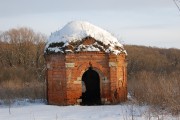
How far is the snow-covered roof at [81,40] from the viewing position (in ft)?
53.3

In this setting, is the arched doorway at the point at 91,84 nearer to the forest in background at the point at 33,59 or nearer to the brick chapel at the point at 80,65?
the brick chapel at the point at 80,65

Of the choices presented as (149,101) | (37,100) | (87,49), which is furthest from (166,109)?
(37,100)

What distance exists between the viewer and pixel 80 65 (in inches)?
634

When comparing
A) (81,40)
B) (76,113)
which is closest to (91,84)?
(81,40)

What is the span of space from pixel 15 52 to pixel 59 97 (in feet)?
119

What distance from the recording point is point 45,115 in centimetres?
1305

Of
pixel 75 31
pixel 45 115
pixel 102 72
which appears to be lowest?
pixel 45 115

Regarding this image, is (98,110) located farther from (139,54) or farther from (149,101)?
(139,54)

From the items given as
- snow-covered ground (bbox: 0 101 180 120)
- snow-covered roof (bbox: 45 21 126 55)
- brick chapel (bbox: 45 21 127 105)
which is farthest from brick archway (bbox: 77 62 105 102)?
snow-covered ground (bbox: 0 101 180 120)

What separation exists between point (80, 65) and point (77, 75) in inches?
17.1

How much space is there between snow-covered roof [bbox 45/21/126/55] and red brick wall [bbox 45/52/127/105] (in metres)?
0.25

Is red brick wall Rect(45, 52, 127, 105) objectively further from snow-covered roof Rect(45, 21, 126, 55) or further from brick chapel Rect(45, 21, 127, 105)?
snow-covered roof Rect(45, 21, 126, 55)

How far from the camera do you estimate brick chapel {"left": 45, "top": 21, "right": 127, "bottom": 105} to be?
16.0m

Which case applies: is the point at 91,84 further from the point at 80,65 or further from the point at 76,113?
the point at 76,113
